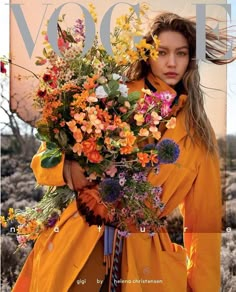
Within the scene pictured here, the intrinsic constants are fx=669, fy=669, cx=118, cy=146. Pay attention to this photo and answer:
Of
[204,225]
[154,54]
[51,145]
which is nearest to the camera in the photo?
[51,145]

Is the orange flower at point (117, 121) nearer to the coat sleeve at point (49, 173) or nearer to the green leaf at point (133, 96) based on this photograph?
the green leaf at point (133, 96)

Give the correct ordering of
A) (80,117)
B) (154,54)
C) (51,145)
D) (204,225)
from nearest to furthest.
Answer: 1. (80,117)
2. (51,145)
3. (154,54)
4. (204,225)

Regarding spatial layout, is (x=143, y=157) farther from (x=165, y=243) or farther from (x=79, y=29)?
(x=79, y=29)

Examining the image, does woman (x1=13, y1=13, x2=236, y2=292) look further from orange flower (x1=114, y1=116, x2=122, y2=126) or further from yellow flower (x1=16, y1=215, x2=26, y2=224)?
orange flower (x1=114, y1=116, x2=122, y2=126)

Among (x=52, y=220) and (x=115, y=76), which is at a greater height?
(x=115, y=76)

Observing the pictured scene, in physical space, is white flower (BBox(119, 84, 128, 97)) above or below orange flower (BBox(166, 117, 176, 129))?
above

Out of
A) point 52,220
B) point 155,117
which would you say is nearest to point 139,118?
point 155,117

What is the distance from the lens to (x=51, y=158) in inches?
86.2

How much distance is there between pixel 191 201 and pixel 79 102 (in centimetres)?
56

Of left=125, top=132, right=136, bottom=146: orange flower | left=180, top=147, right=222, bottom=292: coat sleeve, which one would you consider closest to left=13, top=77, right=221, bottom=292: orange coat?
left=180, top=147, right=222, bottom=292: coat sleeve

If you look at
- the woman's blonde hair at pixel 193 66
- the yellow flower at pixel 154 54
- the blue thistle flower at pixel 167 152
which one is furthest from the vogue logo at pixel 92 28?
the blue thistle flower at pixel 167 152

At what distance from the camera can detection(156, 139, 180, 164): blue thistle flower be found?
2.25 meters

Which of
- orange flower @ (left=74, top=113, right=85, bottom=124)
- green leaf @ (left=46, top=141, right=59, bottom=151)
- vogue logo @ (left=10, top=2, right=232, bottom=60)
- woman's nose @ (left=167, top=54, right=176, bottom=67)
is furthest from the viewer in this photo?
woman's nose @ (left=167, top=54, right=176, bottom=67)

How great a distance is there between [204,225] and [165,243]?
0.59ft
